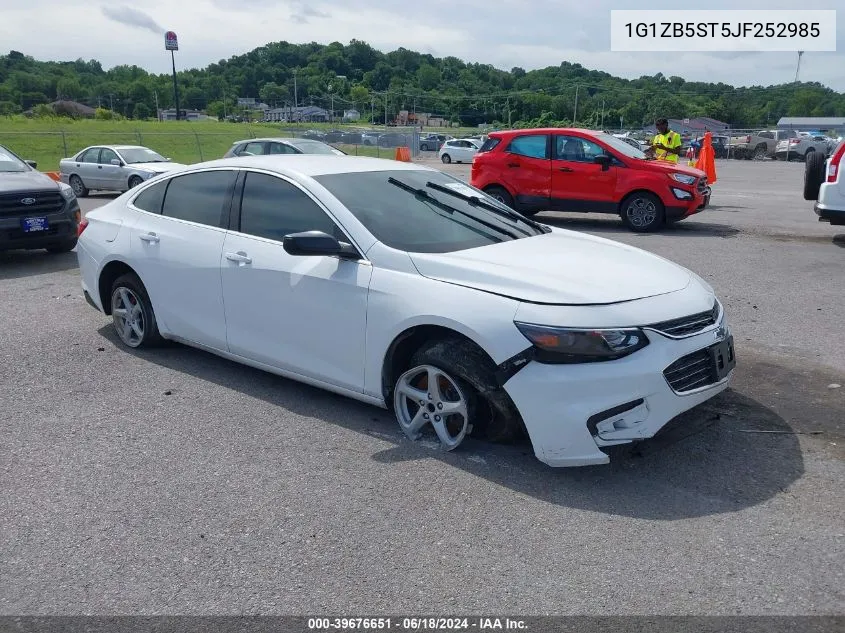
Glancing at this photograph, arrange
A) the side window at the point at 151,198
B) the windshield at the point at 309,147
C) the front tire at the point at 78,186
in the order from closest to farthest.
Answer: the side window at the point at 151,198
the windshield at the point at 309,147
the front tire at the point at 78,186

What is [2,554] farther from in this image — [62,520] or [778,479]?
[778,479]

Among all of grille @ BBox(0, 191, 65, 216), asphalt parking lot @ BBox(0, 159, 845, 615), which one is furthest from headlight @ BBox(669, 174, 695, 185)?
grille @ BBox(0, 191, 65, 216)

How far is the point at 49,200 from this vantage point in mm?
9789

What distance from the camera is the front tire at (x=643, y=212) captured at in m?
12.6

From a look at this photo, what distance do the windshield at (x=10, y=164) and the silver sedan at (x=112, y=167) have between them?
27.6 feet

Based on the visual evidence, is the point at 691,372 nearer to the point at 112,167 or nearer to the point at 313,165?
the point at 313,165

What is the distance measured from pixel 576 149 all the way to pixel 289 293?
9498mm

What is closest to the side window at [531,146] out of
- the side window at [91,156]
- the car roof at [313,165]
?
the car roof at [313,165]

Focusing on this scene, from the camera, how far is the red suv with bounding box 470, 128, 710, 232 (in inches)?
493

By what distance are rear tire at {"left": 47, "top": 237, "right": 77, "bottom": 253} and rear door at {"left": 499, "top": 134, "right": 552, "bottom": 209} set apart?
7180 mm

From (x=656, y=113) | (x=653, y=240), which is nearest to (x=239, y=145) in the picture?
(x=653, y=240)

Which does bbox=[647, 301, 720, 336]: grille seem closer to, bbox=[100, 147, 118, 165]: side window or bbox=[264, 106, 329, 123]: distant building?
bbox=[100, 147, 118, 165]: side window

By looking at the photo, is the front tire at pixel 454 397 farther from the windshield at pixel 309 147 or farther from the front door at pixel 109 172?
the front door at pixel 109 172

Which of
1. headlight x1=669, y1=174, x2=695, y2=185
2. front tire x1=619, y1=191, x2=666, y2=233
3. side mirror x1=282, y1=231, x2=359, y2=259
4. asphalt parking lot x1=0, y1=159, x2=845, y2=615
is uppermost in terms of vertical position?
side mirror x1=282, y1=231, x2=359, y2=259
